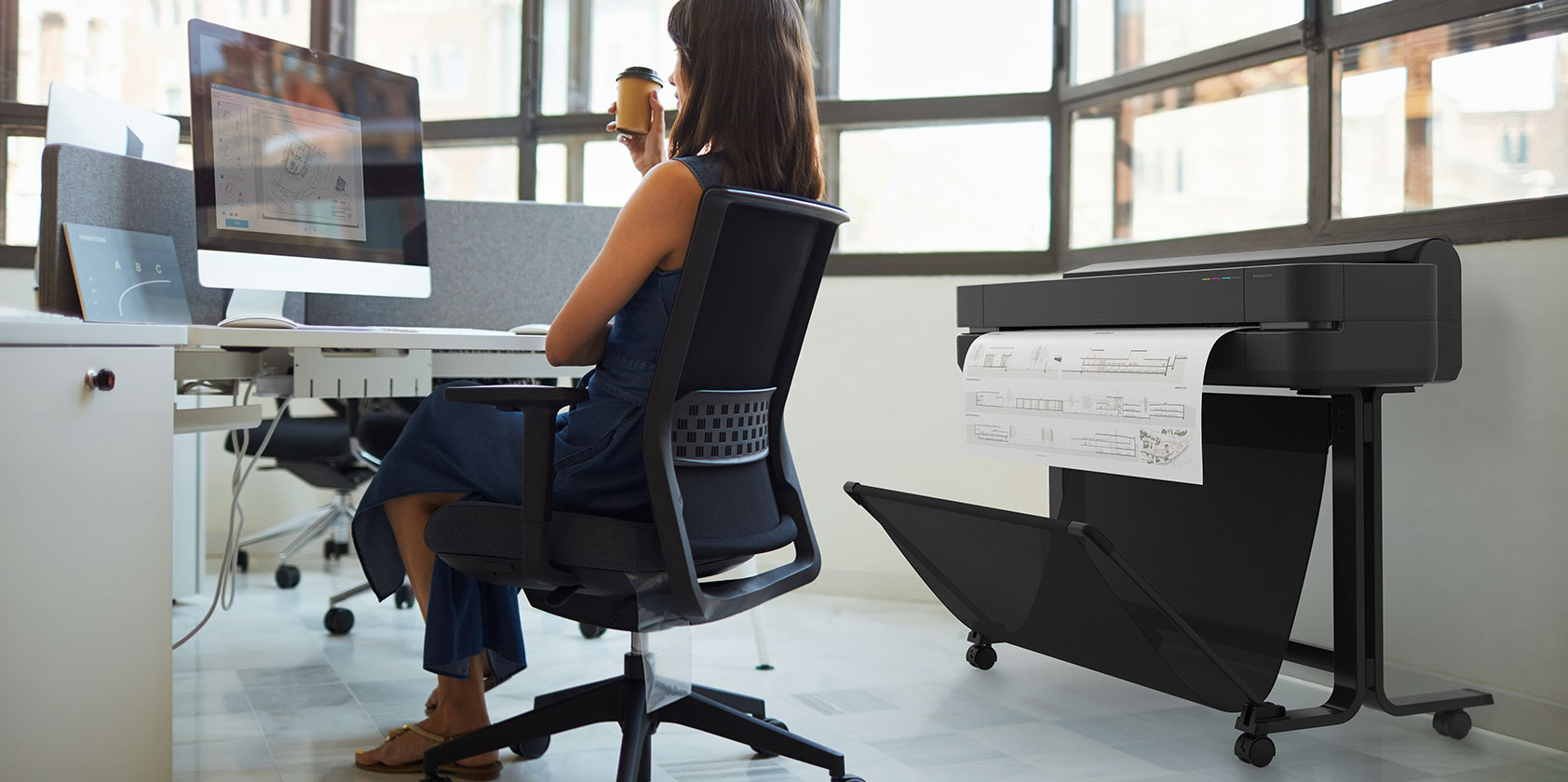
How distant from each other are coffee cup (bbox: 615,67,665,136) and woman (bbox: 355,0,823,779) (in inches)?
13.6

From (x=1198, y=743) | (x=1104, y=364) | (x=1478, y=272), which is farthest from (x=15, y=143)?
(x=1478, y=272)

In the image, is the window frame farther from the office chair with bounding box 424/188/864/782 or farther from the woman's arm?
the woman's arm

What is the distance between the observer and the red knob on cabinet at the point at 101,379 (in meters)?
1.24

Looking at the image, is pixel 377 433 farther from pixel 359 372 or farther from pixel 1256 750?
pixel 1256 750

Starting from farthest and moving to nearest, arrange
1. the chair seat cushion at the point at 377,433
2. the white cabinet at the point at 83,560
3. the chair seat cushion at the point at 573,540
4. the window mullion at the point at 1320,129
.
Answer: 1. the chair seat cushion at the point at 377,433
2. the window mullion at the point at 1320,129
3. the chair seat cushion at the point at 573,540
4. the white cabinet at the point at 83,560

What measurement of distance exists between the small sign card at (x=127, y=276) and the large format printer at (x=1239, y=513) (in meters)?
1.17

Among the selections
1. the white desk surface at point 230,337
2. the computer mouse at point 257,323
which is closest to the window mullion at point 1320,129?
the white desk surface at point 230,337

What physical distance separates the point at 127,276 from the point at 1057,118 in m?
2.13

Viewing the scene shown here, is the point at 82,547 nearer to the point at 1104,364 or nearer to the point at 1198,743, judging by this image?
the point at 1104,364

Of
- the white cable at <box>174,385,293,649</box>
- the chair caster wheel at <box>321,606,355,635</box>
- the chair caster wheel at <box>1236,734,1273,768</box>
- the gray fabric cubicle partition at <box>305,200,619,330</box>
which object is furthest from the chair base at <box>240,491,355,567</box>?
the chair caster wheel at <box>1236,734,1273,768</box>

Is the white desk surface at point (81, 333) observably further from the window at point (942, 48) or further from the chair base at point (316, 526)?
the window at point (942, 48)

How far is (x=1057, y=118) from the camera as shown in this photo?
289 cm

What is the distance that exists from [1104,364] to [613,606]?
85cm

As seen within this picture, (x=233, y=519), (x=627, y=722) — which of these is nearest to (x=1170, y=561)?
(x=627, y=722)
